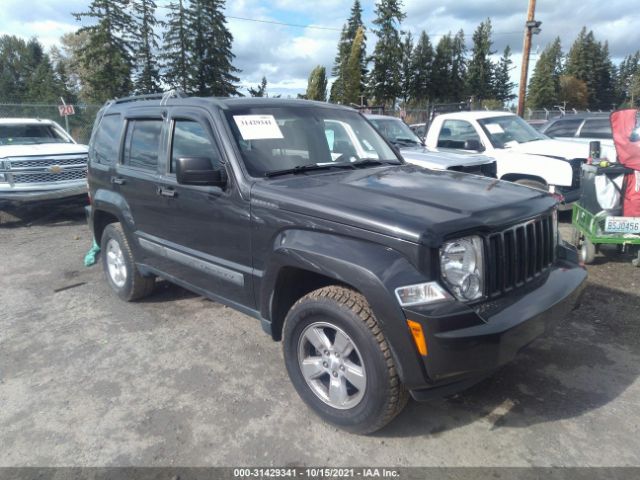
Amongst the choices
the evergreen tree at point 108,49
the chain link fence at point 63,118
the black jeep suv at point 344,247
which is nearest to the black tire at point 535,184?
the black jeep suv at point 344,247

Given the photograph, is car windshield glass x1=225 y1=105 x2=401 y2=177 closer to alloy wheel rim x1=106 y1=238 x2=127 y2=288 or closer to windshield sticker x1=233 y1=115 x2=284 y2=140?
windshield sticker x1=233 y1=115 x2=284 y2=140

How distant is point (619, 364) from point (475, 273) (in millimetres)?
1972

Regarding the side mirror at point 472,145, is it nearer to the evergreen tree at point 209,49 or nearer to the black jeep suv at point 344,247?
the black jeep suv at point 344,247

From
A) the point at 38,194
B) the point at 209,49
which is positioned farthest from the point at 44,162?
the point at 209,49

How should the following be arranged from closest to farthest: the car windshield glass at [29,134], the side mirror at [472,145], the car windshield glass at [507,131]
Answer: the side mirror at [472,145] < the car windshield glass at [507,131] < the car windshield glass at [29,134]

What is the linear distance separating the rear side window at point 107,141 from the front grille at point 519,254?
374 cm

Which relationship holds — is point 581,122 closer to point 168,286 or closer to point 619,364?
point 619,364

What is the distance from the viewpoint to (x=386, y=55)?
146 feet

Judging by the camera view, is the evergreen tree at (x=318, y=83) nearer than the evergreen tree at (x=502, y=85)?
Yes

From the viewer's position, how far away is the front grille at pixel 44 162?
27.9ft

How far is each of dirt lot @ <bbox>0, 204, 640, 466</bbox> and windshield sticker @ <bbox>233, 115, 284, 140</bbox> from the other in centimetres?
176

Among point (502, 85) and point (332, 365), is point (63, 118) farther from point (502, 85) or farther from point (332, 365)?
point (502, 85)

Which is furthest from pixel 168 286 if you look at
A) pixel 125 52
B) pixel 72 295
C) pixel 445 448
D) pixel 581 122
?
pixel 125 52

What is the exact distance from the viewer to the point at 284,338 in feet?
10.2
